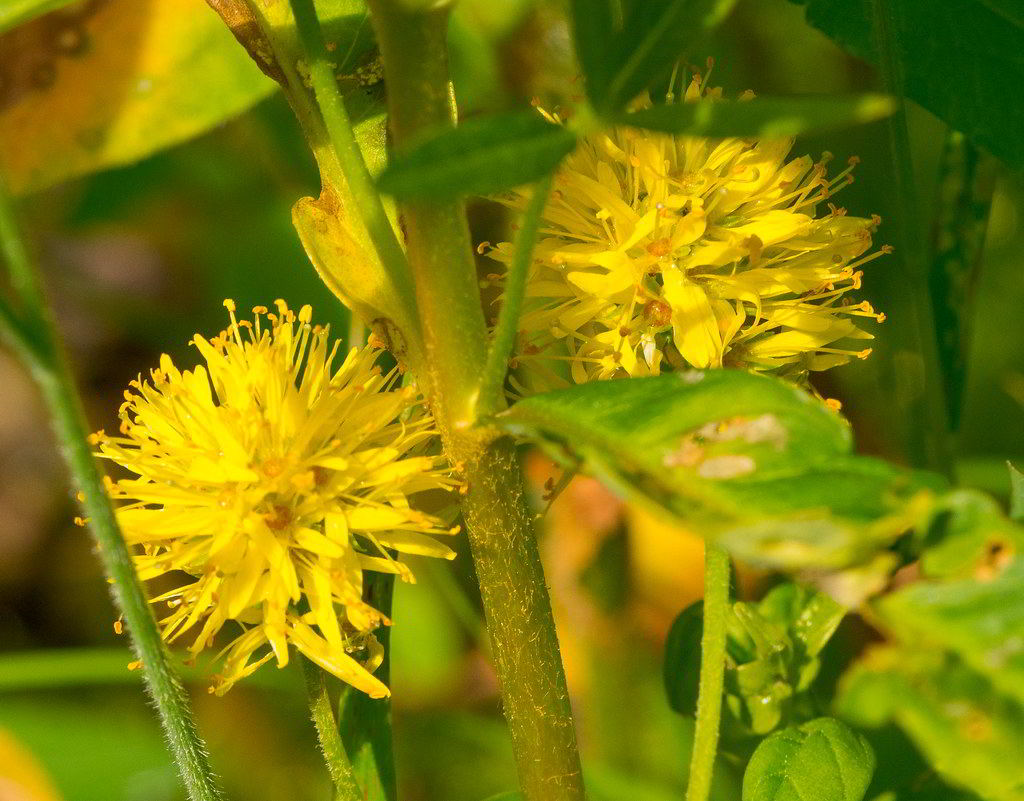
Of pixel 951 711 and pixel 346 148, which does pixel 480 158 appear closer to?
pixel 346 148

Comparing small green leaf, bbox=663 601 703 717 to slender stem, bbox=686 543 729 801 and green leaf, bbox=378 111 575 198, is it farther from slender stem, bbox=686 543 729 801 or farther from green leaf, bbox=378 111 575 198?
green leaf, bbox=378 111 575 198

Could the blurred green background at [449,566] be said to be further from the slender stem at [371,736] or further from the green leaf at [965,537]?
the green leaf at [965,537]

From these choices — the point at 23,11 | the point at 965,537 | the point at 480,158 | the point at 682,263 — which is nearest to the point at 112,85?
the point at 23,11

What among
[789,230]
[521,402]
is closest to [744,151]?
[789,230]

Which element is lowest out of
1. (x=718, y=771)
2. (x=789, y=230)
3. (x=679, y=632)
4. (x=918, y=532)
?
(x=718, y=771)

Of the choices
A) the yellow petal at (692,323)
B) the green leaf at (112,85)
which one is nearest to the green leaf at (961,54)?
the yellow petal at (692,323)

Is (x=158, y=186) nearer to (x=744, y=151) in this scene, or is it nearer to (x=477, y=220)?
(x=477, y=220)
